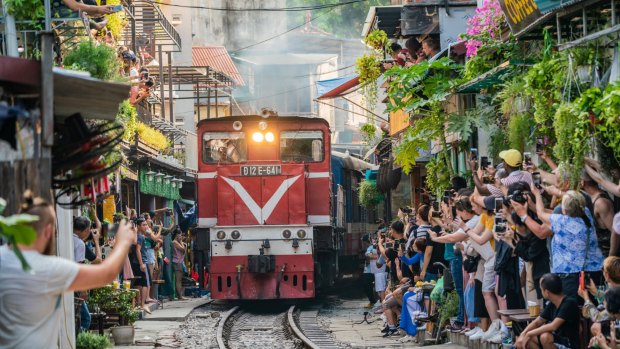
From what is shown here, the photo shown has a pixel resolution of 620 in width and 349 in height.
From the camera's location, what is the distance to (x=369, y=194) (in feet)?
104

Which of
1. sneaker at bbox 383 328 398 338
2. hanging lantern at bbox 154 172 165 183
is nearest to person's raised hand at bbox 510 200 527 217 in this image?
sneaker at bbox 383 328 398 338

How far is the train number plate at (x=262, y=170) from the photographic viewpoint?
23.3 meters

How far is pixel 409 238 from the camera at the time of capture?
17766 mm

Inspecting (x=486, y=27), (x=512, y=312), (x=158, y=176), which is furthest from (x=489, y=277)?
(x=158, y=176)

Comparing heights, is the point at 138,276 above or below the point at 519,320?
above

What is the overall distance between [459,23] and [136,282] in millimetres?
7994

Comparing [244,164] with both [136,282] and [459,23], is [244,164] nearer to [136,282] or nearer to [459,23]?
[136,282]

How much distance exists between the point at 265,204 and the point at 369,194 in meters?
8.85

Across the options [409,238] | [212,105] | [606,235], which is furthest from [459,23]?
[212,105]

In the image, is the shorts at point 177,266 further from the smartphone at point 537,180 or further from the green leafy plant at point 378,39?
the smartphone at point 537,180

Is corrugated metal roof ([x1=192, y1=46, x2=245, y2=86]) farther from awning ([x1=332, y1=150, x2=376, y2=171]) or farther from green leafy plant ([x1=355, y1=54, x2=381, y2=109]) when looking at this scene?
green leafy plant ([x1=355, y1=54, x2=381, y2=109])

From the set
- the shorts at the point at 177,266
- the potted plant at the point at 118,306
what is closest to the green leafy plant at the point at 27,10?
the potted plant at the point at 118,306

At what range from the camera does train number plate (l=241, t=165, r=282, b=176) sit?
23.3m

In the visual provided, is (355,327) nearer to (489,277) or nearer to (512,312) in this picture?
(489,277)
